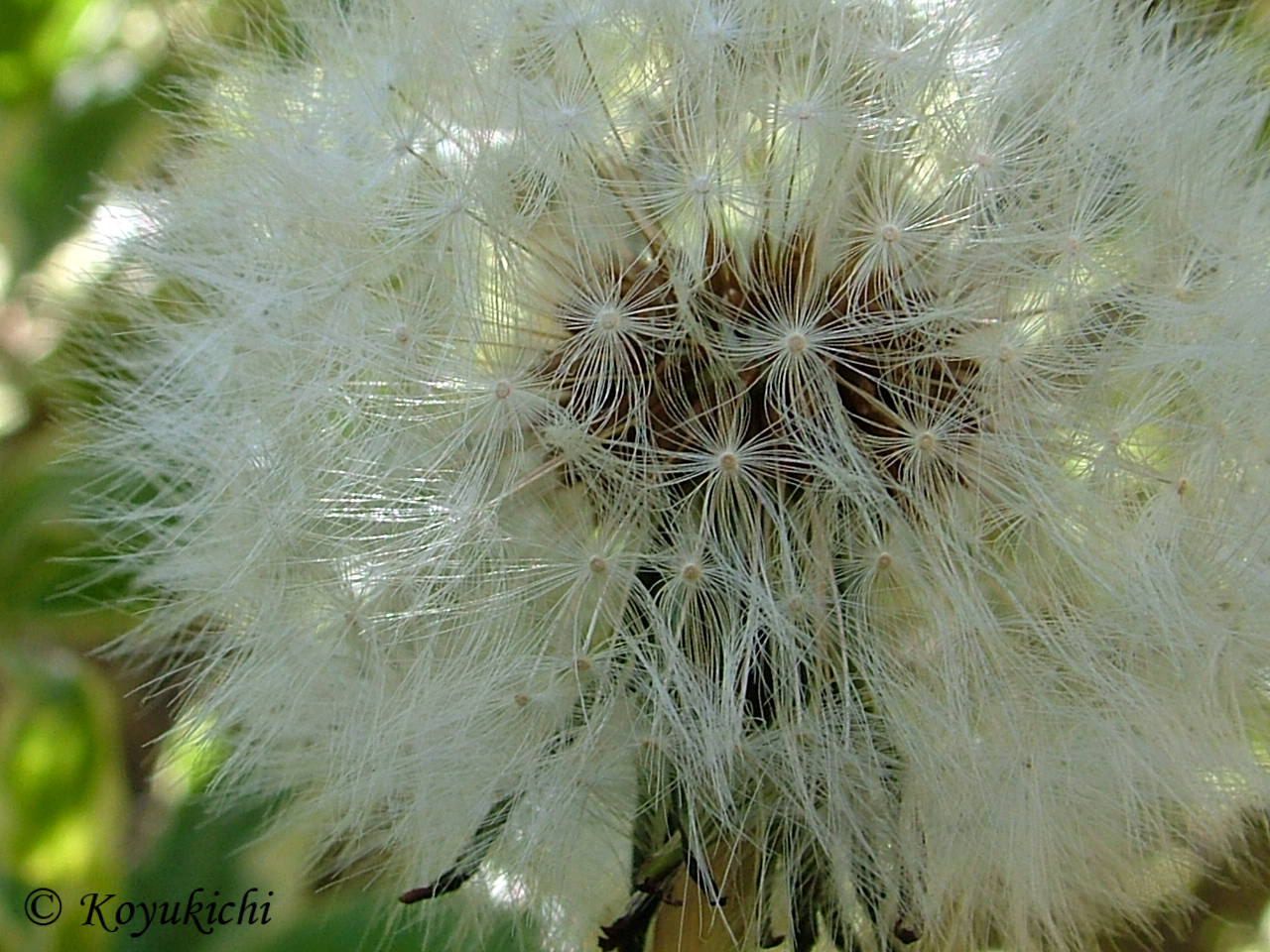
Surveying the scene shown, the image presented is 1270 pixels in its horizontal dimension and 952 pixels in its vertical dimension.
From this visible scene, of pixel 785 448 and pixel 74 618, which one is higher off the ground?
pixel 785 448

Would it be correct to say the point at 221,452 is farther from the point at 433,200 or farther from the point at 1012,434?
the point at 1012,434

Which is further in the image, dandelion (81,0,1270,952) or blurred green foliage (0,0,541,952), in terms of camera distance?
blurred green foliage (0,0,541,952)

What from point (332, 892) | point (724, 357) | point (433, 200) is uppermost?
point (433, 200)

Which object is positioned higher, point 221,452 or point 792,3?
point 792,3

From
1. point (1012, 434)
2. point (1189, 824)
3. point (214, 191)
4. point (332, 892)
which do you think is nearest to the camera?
point (1012, 434)

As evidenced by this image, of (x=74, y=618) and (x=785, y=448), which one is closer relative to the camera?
(x=785, y=448)

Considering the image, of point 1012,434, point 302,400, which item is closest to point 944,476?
point 1012,434

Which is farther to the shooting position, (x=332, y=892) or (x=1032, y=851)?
(x=332, y=892)

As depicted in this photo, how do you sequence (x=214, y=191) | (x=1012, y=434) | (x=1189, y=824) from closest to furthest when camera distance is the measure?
1. (x=1012, y=434)
2. (x=1189, y=824)
3. (x=214, y=191)
